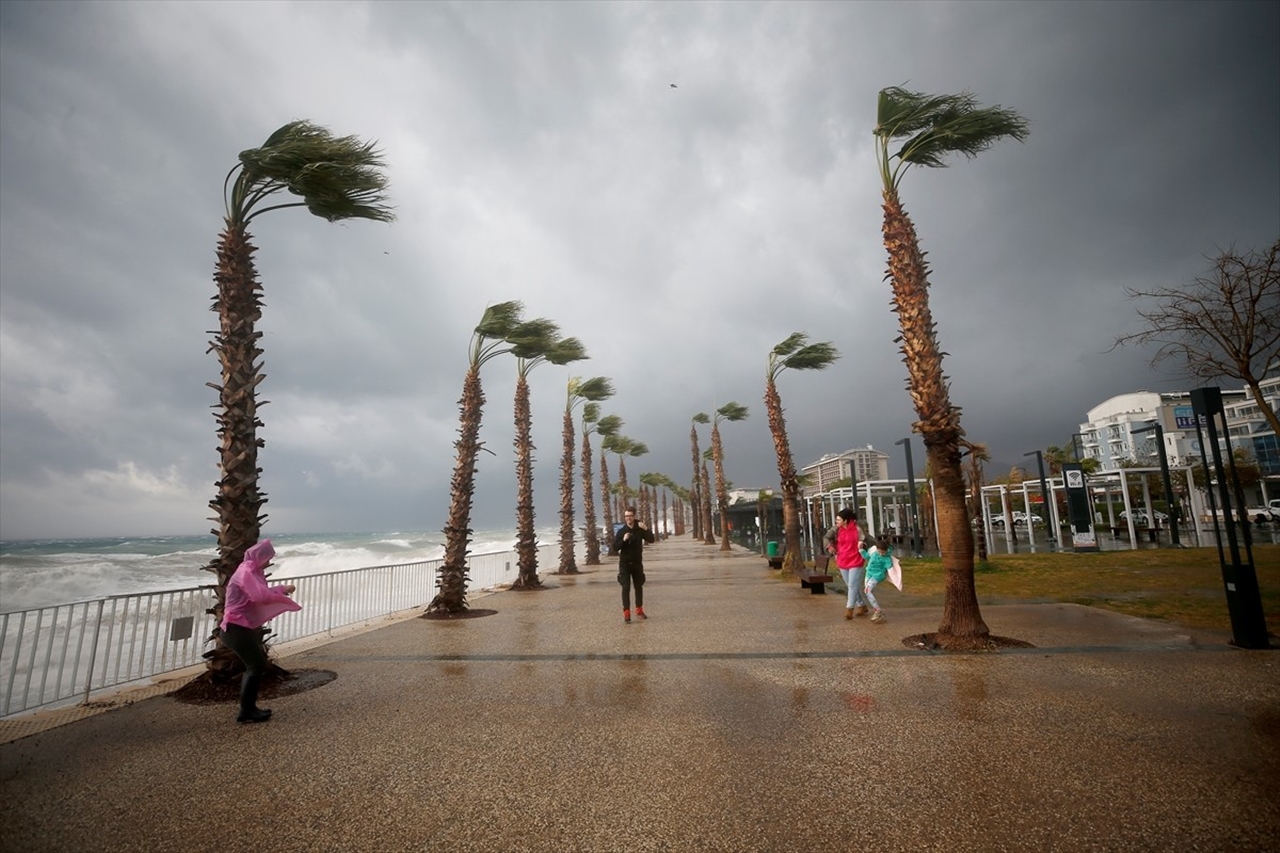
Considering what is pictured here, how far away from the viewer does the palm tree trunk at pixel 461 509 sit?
12.1 meters

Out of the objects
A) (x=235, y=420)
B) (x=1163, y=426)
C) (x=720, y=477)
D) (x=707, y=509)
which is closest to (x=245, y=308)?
(x=235, y=420)

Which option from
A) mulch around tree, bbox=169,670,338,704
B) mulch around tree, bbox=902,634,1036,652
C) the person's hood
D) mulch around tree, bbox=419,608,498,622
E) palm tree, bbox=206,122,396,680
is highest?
palm tree, bbox=206,122,396,680

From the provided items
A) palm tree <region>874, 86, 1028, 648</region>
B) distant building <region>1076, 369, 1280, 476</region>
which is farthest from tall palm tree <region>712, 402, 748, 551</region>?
distant building <region>1076, 369, 1280, 476</region>

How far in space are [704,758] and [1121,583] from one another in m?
13.2

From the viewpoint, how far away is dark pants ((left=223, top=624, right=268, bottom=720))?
509 cm

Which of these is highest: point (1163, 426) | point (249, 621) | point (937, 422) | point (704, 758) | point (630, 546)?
point (1163, 426)

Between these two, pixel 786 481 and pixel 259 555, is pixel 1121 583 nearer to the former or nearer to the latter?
pixel 786 481

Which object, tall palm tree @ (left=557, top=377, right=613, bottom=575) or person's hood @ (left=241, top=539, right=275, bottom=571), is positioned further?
tall palm tree @ (left=557, top=377, right=613, bottom=575)

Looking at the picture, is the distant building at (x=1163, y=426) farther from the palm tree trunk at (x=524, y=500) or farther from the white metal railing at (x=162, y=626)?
the white metal railing at (x=162, y=626)

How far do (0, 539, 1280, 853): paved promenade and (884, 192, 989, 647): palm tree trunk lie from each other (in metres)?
0.84

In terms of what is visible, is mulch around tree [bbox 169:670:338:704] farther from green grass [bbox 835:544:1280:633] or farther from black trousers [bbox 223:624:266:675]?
green grass [bbox 835:544:1280:633]

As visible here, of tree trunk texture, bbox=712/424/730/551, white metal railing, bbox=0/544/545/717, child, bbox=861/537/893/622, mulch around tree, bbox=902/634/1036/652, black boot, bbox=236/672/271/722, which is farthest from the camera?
tree trunk texture, bbox=712/424/730/551

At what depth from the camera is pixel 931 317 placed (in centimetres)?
799

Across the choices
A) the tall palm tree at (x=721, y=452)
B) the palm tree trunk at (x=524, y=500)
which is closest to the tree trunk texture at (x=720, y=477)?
the tall palm tree at (x=721, y=452)
